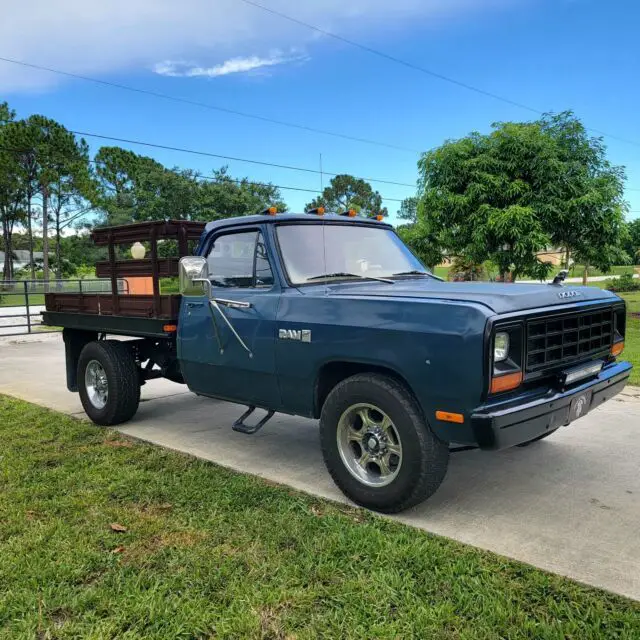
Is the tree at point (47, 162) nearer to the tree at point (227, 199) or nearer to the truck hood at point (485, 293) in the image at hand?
the tree at point (227, 199)

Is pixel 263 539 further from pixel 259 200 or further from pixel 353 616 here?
pixel 259 200

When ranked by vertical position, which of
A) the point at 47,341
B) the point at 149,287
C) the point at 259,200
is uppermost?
the point at 259,200

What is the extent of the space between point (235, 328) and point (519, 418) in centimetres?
225

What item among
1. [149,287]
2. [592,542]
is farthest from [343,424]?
[149,287]

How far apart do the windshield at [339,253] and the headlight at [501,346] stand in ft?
4.90

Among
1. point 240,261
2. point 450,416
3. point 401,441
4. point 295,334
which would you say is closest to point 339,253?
point 240,261

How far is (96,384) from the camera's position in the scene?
250 inches

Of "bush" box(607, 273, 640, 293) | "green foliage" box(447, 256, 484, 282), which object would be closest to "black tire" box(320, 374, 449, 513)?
"green foliage" box(447, 256, 484, 282)

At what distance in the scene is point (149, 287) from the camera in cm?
593

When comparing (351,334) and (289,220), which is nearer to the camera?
(351,334)

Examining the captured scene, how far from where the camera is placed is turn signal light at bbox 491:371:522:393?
3262 mm

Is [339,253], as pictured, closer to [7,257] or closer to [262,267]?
[262,267]

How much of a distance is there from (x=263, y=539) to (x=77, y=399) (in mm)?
4873

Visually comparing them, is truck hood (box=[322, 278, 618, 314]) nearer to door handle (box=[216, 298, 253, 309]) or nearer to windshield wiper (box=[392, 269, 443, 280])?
windshield wiper (box=[392, 269, 443, 280])
